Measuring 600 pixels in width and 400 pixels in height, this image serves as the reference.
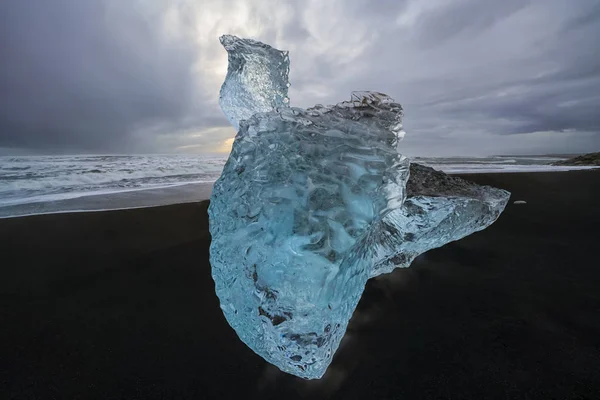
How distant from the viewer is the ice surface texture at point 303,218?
3.71 ft

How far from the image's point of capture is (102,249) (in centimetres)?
326

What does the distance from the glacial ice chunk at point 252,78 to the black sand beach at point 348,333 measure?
1.60 m

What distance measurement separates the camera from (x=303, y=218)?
1122mm

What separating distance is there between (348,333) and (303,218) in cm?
114

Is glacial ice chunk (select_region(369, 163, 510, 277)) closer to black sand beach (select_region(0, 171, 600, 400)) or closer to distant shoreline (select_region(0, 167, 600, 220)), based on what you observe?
black sand beach (select_region(0, 171, 600, 400))

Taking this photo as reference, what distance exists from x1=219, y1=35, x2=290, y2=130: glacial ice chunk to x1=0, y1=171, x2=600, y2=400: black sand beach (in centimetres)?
160

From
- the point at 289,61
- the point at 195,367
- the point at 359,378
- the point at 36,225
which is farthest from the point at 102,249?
the point at 359,378

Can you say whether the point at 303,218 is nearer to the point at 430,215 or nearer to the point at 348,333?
the point at 348,333

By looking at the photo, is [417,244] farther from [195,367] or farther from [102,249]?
[102,249]

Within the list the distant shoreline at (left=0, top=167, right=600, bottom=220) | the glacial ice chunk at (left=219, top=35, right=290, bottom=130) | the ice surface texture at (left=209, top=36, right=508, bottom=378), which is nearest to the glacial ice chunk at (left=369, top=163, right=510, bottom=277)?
the ice surface texture at (left=209, top=36, right=508, bottom=378)

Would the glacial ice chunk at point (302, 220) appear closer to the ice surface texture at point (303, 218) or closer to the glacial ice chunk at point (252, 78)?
the ice surface texture at point (303, 218)

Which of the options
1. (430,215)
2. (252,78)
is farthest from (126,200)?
(430,215)

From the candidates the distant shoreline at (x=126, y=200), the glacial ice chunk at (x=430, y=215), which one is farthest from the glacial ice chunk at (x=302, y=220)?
the distant shoreline at (x=126, y=200)

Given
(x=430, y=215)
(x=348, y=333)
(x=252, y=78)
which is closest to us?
(x=348, y=333)
